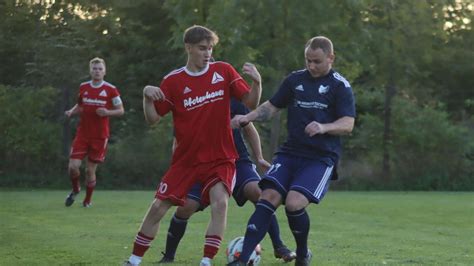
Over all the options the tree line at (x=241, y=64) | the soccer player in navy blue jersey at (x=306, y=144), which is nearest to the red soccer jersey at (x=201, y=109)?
the soccer player in navy blue jersey at (x=306, y=144)

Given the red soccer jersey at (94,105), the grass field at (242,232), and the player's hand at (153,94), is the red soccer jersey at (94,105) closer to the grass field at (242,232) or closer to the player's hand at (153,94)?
the grass field at (242,232)

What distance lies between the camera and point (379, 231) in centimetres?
1202

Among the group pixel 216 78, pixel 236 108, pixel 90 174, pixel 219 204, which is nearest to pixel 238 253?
pixel 219 204

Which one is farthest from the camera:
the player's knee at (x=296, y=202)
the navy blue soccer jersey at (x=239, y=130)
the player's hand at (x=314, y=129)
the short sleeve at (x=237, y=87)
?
the navy blue soccer jersey at (x=239, y=130)

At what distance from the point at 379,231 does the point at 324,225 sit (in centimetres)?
104

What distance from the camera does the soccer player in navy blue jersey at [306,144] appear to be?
24.7 feet

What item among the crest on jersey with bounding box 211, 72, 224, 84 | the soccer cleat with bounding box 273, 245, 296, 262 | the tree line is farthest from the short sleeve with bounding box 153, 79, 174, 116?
the tree line

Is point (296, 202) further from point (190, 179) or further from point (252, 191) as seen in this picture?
point (252, 191)

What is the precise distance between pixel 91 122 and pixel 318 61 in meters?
8.61

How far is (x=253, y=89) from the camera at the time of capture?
769cm

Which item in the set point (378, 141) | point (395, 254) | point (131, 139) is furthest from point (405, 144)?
point (395, 254)

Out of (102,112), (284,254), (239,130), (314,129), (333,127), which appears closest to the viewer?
(314,129)

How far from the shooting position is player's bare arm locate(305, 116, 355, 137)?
24.0 feet

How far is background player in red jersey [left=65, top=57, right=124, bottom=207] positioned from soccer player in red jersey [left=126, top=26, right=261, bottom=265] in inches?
304
